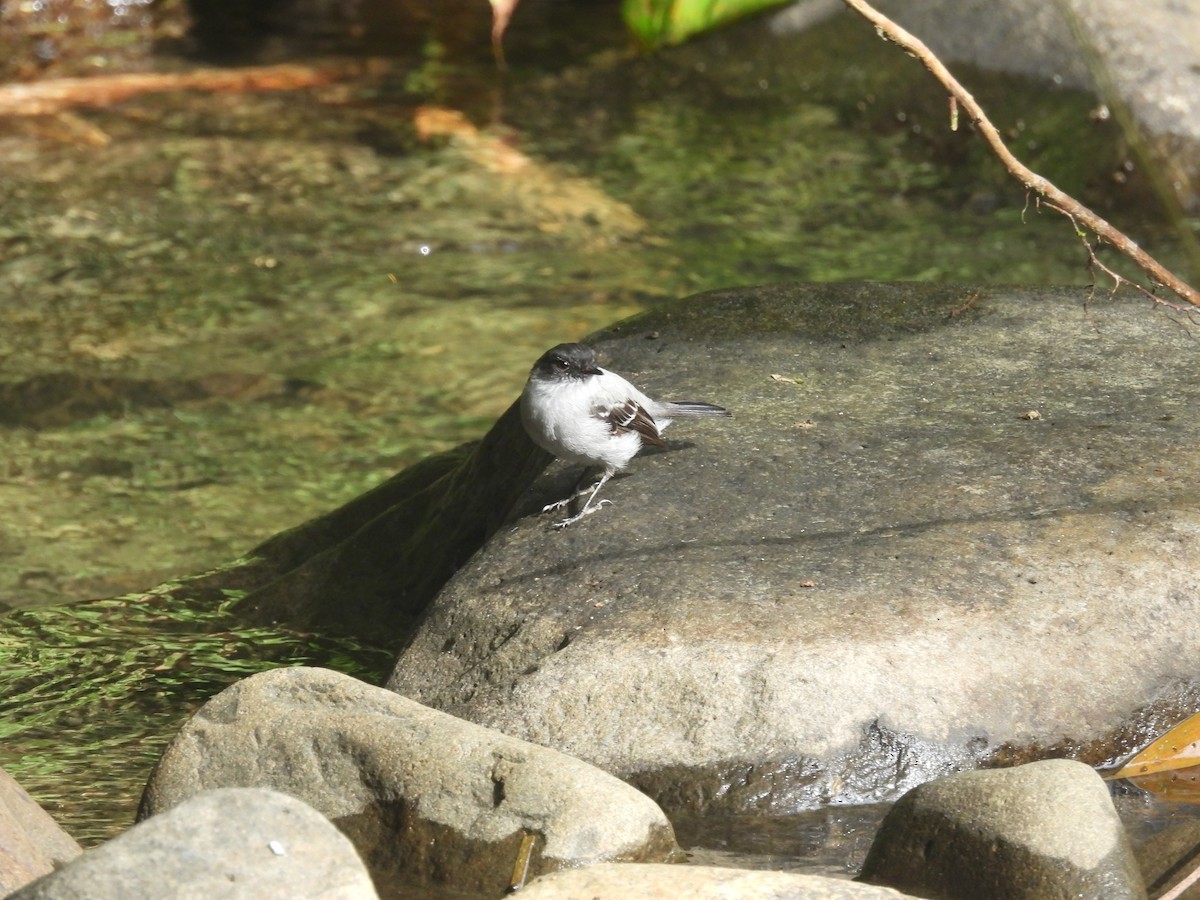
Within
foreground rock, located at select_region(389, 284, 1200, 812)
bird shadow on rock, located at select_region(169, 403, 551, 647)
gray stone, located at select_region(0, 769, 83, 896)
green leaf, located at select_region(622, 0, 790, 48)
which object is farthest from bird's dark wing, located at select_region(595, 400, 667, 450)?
green leaf, located at select_region(622, 0, 790, 48)

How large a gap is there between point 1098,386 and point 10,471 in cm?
474

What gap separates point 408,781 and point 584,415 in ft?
4.45

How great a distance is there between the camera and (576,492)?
4.80 metres

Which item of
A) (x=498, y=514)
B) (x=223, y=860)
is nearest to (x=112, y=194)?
(x=498, y=514)

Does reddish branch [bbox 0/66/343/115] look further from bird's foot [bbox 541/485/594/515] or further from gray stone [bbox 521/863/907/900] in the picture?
gray stone [bbox 521/863/907/900]

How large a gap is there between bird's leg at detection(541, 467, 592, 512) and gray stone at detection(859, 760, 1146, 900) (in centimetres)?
157

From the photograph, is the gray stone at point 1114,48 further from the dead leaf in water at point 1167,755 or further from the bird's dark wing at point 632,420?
the dead leaf in water at point 1167,755

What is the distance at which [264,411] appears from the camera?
7.68m

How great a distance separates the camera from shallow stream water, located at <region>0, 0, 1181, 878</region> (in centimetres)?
587

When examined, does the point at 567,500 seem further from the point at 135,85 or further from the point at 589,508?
the point at 135,85

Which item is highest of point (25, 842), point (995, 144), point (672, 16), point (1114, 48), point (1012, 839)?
point (995, 144)

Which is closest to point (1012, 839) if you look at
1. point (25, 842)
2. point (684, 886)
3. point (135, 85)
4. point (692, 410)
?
point (684, 886)

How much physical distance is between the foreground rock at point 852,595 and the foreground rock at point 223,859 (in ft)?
3.61

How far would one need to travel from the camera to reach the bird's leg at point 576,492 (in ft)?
15.5
